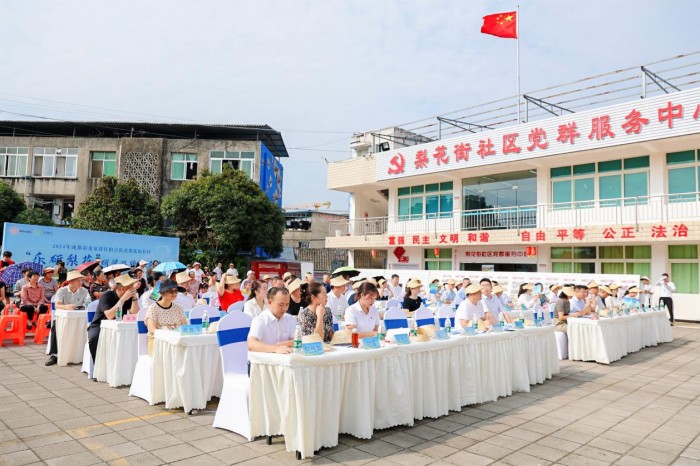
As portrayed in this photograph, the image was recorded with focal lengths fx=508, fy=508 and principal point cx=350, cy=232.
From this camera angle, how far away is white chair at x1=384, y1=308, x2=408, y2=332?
21.1 ft

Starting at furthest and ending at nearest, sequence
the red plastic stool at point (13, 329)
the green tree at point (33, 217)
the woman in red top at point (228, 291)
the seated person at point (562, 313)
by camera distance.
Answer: the green tree at point (33, 217) → the seated person at point (562, 313) → the red plastic stool at point (13, 329) → the woman in red top at point (228, 291)

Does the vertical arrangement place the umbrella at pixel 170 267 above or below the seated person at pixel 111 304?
above

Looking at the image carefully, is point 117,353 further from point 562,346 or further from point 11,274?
point 11,274

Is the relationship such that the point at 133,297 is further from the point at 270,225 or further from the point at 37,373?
the point at 270,225

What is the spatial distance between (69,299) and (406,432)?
19.4ft

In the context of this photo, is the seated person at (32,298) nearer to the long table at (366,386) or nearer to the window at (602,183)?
the long table at (366,386)

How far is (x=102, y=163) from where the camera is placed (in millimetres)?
28641

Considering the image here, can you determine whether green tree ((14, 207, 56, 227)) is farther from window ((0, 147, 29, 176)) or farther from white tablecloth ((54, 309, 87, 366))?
white tablecloth ((54, 309, 87, 366))

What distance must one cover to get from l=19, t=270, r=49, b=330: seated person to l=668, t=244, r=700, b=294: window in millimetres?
17493

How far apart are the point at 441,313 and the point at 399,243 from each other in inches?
595

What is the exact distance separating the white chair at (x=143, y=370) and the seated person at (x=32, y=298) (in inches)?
184

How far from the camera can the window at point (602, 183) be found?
17.2 metres

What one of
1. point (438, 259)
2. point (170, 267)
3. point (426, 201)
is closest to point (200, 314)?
point (170, 267)

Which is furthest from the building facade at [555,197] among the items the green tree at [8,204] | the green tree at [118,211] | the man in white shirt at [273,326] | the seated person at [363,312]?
the green tree at [8,204]
